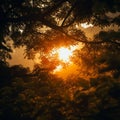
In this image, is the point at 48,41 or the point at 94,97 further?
the point at 48,41

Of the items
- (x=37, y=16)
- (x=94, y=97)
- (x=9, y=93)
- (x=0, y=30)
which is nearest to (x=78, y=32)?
(x=37, y=16)

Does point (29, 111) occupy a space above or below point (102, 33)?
below

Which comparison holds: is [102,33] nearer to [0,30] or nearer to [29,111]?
[29,111]

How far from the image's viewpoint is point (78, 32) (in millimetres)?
Answer: 12516

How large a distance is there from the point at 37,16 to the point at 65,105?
6.58 meters

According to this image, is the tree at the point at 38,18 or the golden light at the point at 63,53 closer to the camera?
the tree at the point at 38,18

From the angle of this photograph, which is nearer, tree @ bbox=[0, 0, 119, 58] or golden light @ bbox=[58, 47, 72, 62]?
tree @ bbox=[0, 0, 119, 58]

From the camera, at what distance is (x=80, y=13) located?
10047mm

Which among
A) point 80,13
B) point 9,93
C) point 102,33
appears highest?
point 80,13

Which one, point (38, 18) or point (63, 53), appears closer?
point (38, 18)

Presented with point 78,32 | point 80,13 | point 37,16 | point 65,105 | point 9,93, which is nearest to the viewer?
point 65,105

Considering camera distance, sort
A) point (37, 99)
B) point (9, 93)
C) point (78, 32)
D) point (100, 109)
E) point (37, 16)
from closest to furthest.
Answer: point (100, 109) < point (37, 99) < point (9, 93) < point (37, 16) < point (78, 32)

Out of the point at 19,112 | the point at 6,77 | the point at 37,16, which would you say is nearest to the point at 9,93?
the point at 19,112

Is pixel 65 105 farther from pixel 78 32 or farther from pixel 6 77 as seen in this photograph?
pixel 78 32
